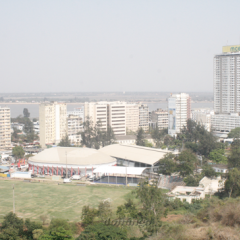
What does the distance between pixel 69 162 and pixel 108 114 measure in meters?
23.2

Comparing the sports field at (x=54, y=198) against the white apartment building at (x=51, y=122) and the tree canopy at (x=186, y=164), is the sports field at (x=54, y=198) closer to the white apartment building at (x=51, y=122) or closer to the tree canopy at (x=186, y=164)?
the tree canopy at (x=186, y=164)

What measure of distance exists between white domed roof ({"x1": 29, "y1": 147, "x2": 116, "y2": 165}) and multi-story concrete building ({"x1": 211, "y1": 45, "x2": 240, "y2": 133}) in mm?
27661

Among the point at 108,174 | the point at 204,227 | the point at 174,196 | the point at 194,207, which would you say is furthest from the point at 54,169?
the point at 204,227

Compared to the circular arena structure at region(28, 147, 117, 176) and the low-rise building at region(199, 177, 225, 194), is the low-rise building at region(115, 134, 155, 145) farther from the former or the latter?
the low-rise building at region(199, 177, 225, 194)

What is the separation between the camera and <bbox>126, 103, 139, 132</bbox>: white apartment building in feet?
177

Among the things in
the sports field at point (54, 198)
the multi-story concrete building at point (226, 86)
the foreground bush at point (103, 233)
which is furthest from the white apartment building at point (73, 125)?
the foreground bush at point (103, 233)

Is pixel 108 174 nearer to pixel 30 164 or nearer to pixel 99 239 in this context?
pixel 30 164

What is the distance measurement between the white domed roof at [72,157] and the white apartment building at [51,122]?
1497cm

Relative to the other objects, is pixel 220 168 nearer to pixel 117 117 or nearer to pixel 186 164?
pixel 186 164

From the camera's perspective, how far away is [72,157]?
79.4 ft

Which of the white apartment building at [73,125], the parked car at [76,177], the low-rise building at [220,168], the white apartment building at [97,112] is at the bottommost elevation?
the parked car at [76,177]

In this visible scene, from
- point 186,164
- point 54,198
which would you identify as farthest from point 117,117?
point 54,198

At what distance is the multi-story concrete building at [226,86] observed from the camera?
160ft

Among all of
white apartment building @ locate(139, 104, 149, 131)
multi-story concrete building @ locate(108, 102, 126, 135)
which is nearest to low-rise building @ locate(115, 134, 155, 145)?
multi-story concrete building @ locate(108, 102, 126, 135)
